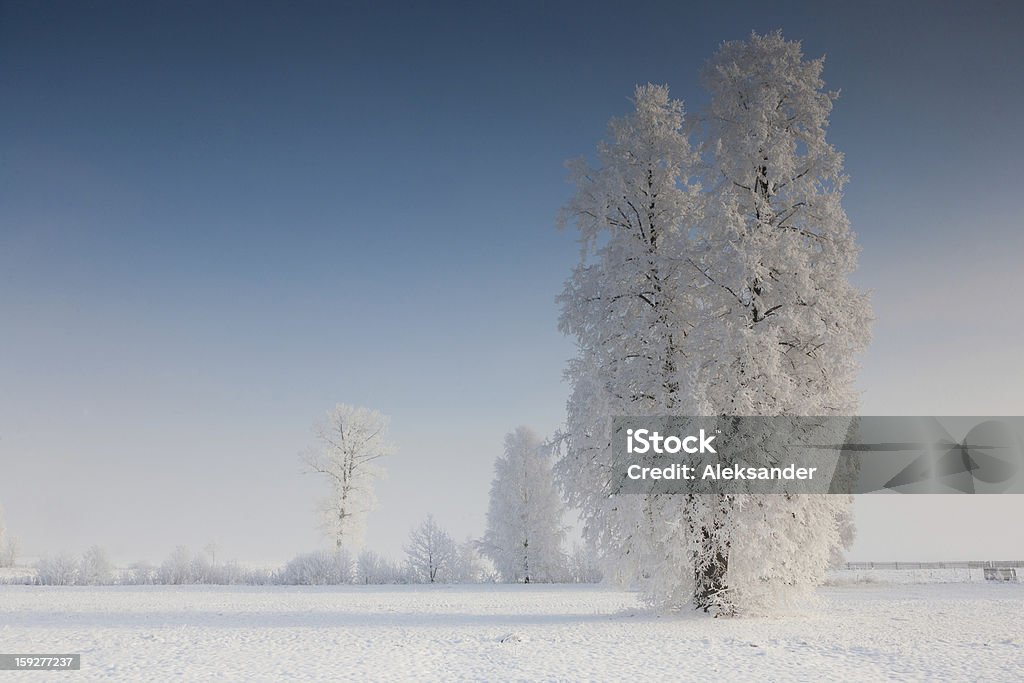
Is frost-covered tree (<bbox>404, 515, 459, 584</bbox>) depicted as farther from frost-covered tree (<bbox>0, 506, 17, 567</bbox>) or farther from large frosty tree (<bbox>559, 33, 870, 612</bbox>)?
frost-covered tree (<bbox>0, 506, 17, 567</bbox>)

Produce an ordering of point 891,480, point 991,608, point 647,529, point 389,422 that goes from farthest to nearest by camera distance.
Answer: point 389,422
point 991,608
point 647,529
point 891,480

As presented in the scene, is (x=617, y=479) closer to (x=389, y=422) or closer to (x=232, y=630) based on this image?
(x=232, y=630)

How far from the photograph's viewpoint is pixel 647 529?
1689 cm

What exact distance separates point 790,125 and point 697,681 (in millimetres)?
14719

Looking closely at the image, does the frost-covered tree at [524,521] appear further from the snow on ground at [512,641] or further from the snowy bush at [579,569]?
the snow on ground at [512,641]

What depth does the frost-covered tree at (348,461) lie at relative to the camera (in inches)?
1553

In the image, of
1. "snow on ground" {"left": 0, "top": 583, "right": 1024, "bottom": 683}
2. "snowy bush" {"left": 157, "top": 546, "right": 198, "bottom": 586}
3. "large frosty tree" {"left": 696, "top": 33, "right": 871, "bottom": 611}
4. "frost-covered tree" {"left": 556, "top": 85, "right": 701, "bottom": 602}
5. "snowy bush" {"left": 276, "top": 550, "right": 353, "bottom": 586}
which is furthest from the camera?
"snowy bush" {"left": 276, "top": 550, "right": 353, "bottom": 586}

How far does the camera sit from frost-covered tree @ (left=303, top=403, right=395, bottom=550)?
39.4m

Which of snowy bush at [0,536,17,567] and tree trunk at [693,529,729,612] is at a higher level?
tree trunk at [693,529,729,612]

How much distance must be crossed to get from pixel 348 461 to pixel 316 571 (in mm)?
7149

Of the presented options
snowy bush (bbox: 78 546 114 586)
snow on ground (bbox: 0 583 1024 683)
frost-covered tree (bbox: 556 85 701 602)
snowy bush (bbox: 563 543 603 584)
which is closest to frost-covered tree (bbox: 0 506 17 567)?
snowy bush (bbox: 78 546 114 586)

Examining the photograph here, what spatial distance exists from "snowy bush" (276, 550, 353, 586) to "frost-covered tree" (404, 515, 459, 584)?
4365 millimetres

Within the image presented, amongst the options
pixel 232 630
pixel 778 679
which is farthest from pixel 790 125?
pixel 232 630

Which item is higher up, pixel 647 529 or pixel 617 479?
pixel 617 479
